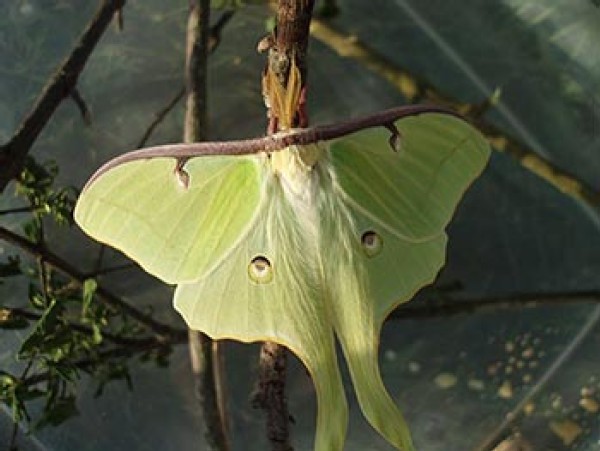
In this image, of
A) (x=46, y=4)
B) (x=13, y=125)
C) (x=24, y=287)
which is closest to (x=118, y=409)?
(x=24, y=287)

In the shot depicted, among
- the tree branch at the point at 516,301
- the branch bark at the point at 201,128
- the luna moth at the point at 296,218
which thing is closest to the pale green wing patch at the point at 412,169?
the luna moth at the point at 296,218

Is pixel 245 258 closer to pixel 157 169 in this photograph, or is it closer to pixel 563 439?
pixel 157 169

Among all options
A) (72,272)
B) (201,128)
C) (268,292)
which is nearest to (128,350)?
(72,272)

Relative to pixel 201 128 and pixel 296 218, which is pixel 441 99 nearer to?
pixel 201 128

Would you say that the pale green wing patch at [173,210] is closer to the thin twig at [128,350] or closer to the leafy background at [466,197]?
the thin twig at [128,350]

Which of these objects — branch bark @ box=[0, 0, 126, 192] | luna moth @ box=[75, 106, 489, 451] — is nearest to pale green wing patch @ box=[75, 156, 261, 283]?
luna moth @ box=[75, 106, 489, 451]

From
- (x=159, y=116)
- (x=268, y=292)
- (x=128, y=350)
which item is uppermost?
(x=268, y=292)
